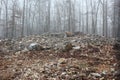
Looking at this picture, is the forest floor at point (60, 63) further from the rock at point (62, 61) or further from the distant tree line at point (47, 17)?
the distant tree line at point (47, 17)

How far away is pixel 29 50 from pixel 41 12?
125ft

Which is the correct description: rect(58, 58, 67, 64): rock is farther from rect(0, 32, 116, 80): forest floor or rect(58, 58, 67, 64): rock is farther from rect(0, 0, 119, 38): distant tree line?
rect(0, 0, 119, 38): distant tree line

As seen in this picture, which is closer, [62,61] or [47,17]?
[62,61]

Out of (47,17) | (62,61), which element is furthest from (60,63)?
(47,17)

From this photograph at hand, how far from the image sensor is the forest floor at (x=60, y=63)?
12422 mm

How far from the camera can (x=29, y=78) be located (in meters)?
12.2

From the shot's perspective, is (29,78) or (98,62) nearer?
(29,78)

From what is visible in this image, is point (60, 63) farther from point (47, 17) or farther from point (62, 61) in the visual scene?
point (47, 17)

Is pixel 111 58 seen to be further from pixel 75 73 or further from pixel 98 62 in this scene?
pixel 75 73

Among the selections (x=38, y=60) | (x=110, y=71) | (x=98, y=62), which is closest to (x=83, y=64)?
(x=98, y=62)

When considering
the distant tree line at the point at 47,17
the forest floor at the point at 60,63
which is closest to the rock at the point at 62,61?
the forest floor at the point at 60,63

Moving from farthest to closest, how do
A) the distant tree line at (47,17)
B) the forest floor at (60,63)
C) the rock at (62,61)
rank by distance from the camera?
the distant tree line at (47,17) < the rock at (62,61) < the forest floor at (60,63)

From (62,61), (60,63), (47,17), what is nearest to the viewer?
(60,63)

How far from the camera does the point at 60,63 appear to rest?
1479cm
